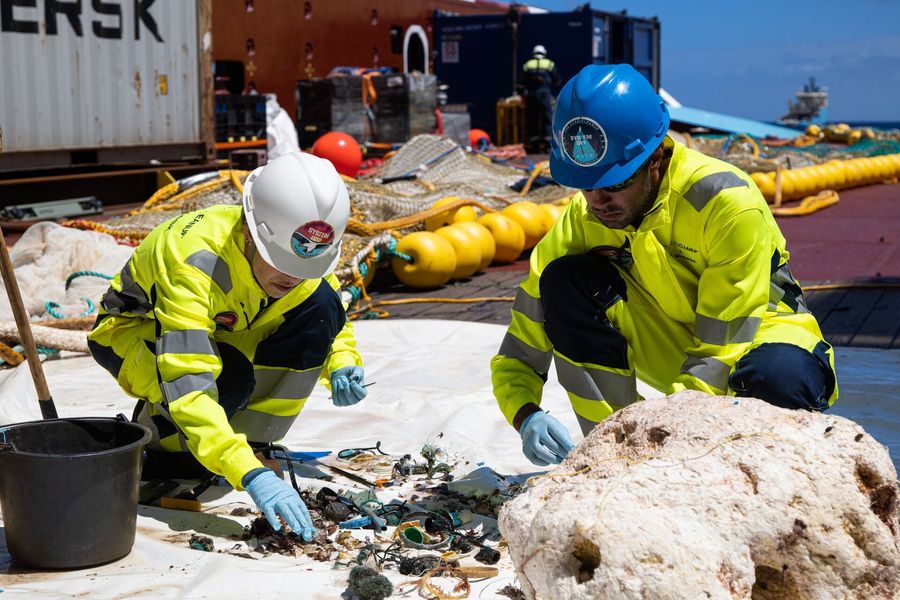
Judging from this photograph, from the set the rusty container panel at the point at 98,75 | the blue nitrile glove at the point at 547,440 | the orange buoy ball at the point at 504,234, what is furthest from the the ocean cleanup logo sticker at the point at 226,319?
the rusty container panel at the point at 98,75

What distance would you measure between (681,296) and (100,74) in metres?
7.82

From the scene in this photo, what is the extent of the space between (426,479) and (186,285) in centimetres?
115

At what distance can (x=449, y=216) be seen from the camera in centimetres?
809

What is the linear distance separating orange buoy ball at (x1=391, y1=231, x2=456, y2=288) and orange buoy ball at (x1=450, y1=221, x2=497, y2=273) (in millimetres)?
371

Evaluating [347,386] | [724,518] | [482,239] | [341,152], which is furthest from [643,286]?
[341,152]

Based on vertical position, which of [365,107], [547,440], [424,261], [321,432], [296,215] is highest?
[365,107]

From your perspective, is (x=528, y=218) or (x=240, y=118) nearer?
(x=528, y=218)

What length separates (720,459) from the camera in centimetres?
233

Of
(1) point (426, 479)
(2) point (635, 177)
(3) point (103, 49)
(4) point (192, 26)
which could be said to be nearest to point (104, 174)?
(3) point (103, 49)

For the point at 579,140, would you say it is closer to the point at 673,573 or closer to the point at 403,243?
the point at 673,573

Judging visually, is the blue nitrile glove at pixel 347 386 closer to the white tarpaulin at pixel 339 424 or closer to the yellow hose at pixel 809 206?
the white tarpaulin at pixel 339 424

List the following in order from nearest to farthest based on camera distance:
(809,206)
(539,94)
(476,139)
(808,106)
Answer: (809,206) < (476,139) < (539,94) < (808,106)

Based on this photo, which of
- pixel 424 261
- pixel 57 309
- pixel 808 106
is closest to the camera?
pixel 57 309

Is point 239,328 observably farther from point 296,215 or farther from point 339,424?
point 339,424
